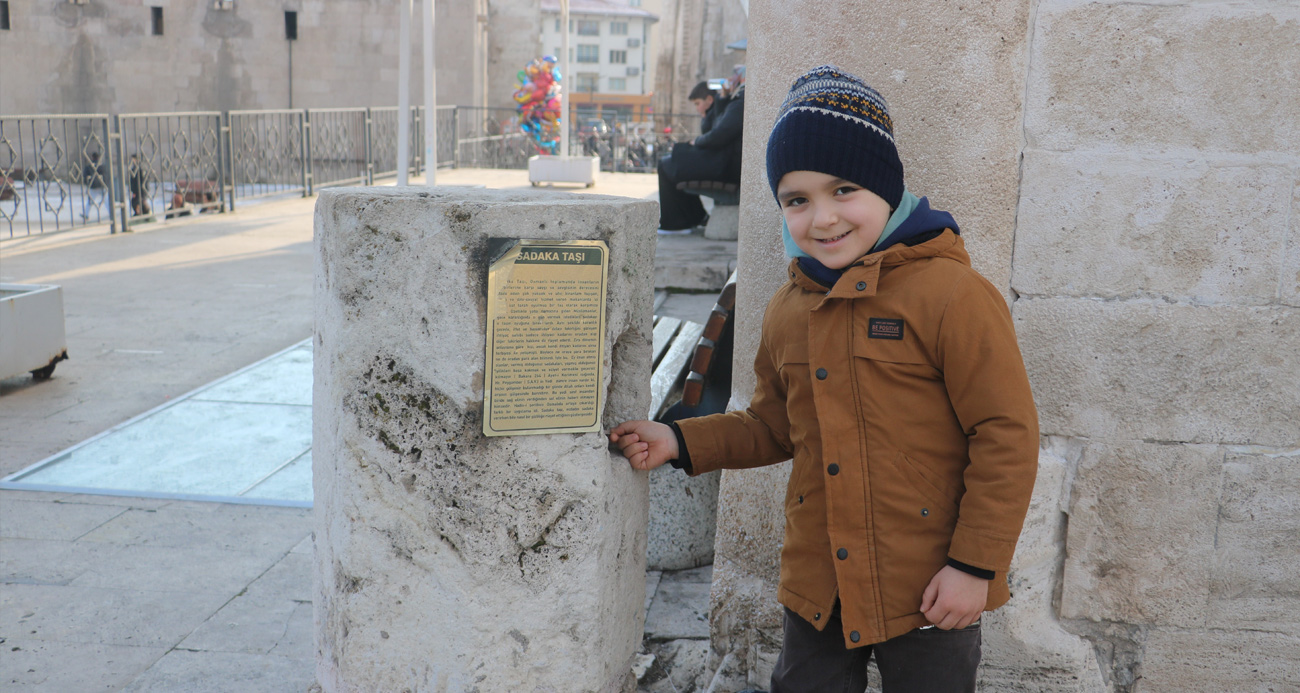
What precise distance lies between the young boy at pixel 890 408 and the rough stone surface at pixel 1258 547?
825 mm

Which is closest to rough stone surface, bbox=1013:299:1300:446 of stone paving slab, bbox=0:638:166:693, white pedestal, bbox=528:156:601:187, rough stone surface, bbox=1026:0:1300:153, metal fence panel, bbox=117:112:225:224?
rough stone surface, bbox=1026:0:1300:153

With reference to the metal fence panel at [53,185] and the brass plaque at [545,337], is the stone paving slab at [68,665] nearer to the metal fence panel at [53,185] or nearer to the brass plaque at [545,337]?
the brass plaque at [545,337]

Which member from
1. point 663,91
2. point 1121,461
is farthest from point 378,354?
point 663,91

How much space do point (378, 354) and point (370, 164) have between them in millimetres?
14227

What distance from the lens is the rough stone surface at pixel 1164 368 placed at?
2197mm

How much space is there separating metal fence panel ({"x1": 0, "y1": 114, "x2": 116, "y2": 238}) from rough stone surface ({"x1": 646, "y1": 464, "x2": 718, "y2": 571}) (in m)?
7.04

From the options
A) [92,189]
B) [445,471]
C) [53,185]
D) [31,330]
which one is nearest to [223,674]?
[445,471]

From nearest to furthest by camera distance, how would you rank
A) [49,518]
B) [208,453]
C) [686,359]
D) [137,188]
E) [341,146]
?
[49,518], [686,359], [208,453], [137,188], [341,146]

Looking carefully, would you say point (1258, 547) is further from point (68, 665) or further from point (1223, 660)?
point (68, 665)

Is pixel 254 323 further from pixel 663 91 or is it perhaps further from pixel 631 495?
pixel 663 91

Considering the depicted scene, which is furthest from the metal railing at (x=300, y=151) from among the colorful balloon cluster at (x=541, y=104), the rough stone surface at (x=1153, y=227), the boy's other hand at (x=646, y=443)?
the rough stone surface at (x=1153, y=227)

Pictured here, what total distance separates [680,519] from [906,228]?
183 cm

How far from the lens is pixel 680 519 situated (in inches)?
133

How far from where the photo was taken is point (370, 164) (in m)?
15.3
